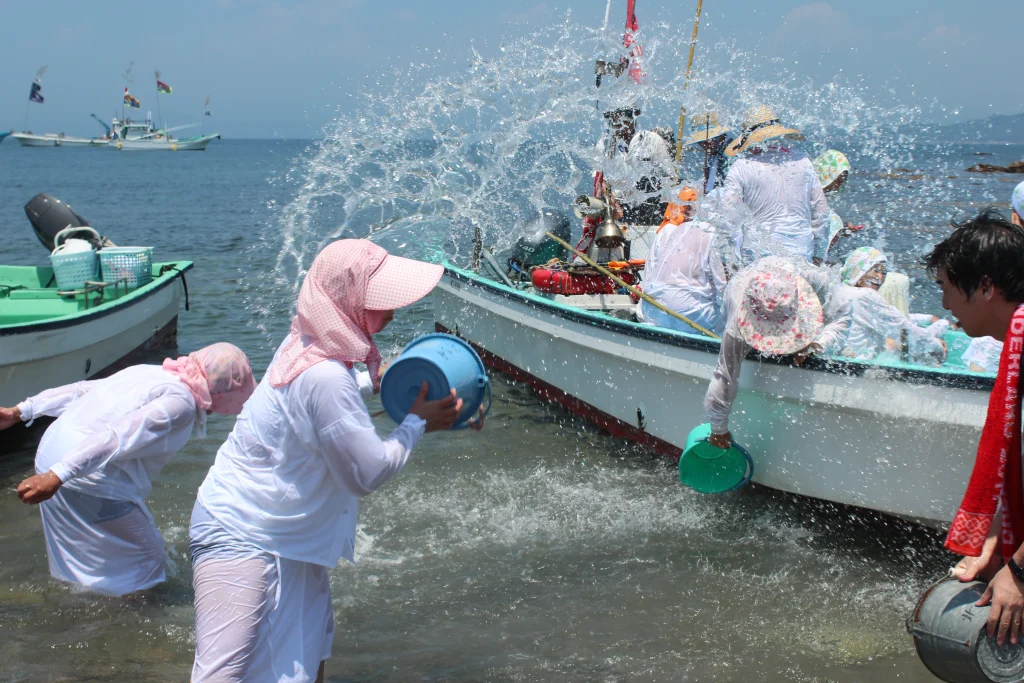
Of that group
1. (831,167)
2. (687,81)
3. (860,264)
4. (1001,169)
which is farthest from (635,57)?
(1001,169)

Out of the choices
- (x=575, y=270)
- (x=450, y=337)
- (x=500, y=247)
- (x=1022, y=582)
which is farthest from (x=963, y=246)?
(x=500, y=247)

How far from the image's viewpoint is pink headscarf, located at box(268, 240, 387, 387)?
2586 millimetres

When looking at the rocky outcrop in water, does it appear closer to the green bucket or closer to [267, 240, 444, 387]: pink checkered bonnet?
the green bucket

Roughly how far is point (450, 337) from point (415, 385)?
0.22m

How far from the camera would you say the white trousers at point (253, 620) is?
2666mm

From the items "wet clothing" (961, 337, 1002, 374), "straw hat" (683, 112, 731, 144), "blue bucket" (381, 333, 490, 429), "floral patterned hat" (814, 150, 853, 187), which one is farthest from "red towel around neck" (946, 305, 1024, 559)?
"straw hat" (683, 112, 731, 144)

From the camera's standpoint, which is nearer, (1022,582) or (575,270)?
(1022,582)

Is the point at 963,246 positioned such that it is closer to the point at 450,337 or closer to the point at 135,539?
the point at 450,337

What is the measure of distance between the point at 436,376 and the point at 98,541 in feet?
8.06

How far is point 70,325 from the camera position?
8.21 metres

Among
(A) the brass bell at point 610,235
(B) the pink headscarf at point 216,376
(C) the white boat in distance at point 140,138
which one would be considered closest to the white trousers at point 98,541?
(B) the pink headscarf at point 216,376

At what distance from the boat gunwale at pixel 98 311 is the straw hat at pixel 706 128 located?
605cm

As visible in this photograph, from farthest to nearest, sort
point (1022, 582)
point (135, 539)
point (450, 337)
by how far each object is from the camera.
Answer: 1. point (135, 539)
2. point (450, 337)
3. point (1022, 582)

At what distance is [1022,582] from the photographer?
2240 millimetres
